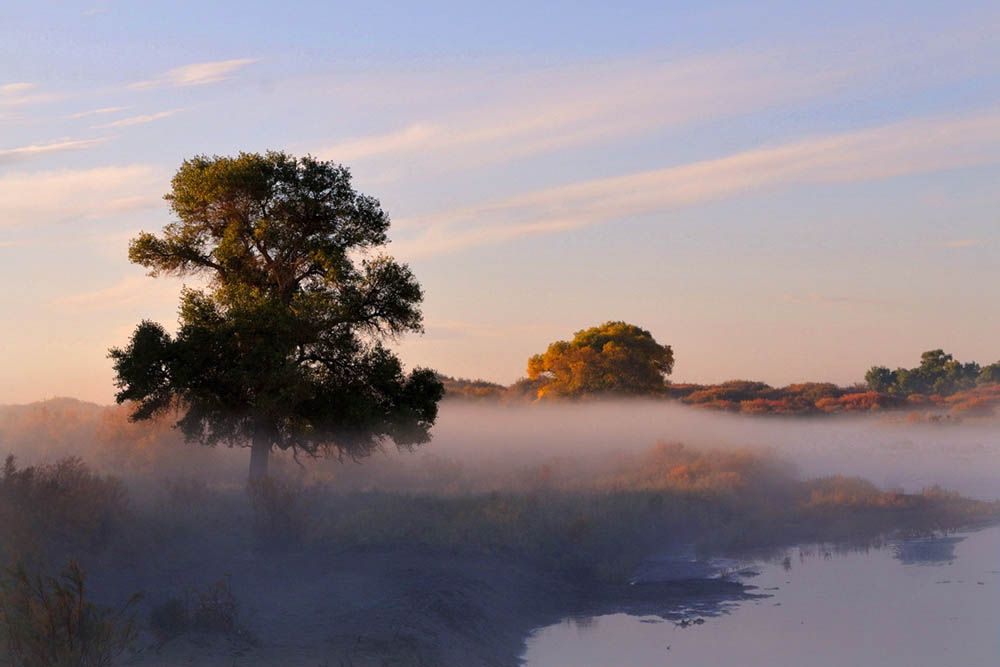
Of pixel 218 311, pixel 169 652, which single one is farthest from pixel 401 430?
pixel 169 652

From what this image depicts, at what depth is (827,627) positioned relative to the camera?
20.0 metres

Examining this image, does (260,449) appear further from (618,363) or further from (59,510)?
(618,363)

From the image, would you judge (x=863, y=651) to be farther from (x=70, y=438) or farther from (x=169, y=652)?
(x=70, y=438)

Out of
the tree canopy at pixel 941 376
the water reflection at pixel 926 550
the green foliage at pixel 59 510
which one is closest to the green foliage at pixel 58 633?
the green foliage at pixel 59 510

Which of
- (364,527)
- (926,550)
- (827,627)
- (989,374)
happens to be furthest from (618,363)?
(989,374)

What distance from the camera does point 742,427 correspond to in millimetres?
70250

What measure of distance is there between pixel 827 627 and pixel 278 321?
51.1 feet

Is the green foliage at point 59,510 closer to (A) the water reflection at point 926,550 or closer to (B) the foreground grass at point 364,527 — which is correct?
(B) the foreground grass at point 364,527

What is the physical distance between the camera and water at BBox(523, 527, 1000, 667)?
1794 centimetres

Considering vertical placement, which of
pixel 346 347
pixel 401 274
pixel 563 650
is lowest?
pixel 563 650

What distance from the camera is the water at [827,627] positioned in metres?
17.9

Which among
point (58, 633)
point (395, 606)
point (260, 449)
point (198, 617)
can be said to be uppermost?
point (260, 449)

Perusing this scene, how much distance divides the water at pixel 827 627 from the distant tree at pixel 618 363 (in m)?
34.8

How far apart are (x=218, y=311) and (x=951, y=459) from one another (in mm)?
42384
